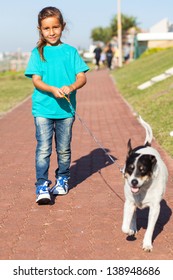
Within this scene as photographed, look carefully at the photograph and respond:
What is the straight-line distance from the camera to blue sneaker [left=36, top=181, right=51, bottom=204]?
241 inches

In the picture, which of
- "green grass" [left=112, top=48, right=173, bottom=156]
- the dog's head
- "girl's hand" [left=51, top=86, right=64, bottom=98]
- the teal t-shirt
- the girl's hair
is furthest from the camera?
"green grass" [left=112, top=48, right=173, bottom=156]

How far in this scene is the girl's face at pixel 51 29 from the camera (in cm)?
600

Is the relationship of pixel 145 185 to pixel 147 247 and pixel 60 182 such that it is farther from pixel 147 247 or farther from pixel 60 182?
pixel 60 182

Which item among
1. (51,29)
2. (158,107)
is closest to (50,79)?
(51,29)

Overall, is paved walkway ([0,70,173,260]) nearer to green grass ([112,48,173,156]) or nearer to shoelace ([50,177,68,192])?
shoelace ([50,177,68,192])

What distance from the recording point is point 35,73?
20.0 ft

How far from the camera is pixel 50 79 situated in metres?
→ 6.14

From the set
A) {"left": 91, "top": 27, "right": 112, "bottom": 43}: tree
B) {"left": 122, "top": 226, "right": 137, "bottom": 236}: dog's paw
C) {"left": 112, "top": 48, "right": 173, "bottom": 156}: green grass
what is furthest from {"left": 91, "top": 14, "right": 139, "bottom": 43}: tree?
{"left": 122, "top": 226, "right": 137, "bottom": 236}: dog's paw

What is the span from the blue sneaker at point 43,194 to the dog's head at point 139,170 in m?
1.78

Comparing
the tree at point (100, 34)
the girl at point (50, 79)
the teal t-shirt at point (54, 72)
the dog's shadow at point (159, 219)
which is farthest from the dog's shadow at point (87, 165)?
the tree at point (100, 34)

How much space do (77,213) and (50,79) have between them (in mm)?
1562
